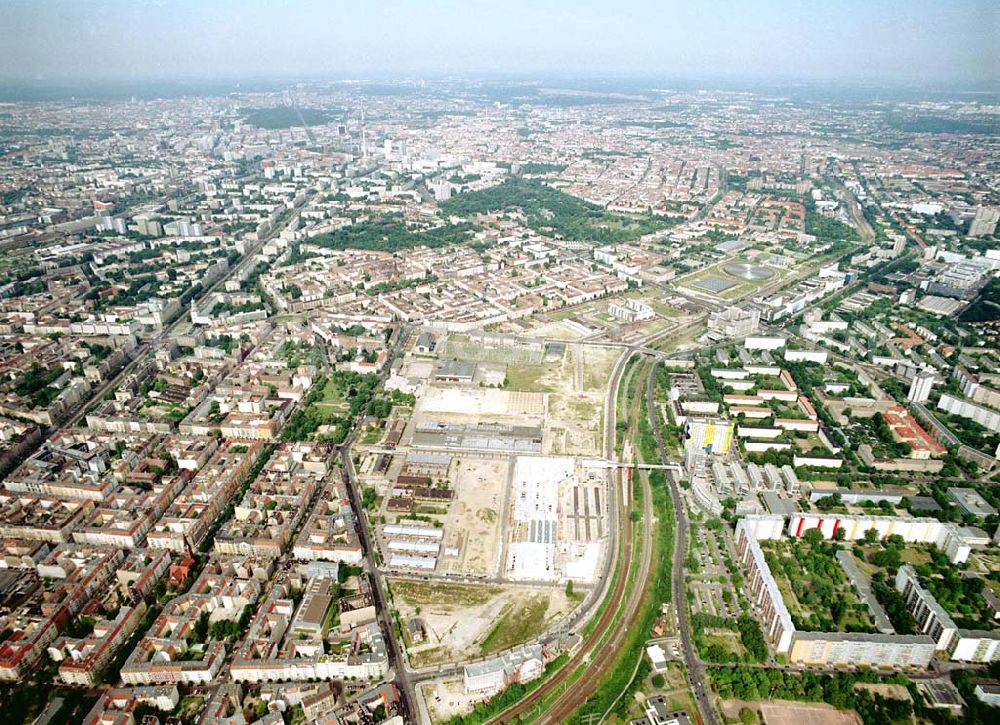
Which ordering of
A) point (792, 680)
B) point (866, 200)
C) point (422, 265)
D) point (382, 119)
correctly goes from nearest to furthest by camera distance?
point (792, 680) < point (422, 265) < point (866, 200) < point (382, 119)

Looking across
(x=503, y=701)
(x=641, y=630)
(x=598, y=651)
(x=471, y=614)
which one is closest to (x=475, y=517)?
(x=471, y=614)

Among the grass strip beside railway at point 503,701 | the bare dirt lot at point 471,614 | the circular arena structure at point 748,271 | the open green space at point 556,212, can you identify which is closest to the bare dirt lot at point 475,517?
the bare dirt lot at point 471,614

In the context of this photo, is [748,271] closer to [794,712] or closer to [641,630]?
[641,630]

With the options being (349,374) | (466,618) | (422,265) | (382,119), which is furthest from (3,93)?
(466,618)

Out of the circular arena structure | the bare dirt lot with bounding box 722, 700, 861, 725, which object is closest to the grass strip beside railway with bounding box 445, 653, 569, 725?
the bare dirt lot with bounding box 722, 700, 861, 725

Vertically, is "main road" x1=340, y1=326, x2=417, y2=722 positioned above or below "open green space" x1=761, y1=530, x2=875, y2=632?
above

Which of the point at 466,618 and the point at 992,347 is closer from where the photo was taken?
the point at 466,618

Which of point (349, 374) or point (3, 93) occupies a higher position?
point (3, 93)

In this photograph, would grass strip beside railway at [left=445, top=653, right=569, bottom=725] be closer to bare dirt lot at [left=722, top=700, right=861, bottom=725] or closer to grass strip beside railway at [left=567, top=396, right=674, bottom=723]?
grass strip beside railway at [left=567, top=396, right=674, bottom=723]

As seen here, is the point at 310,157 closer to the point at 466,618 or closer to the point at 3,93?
Answer: the point at 3,93
